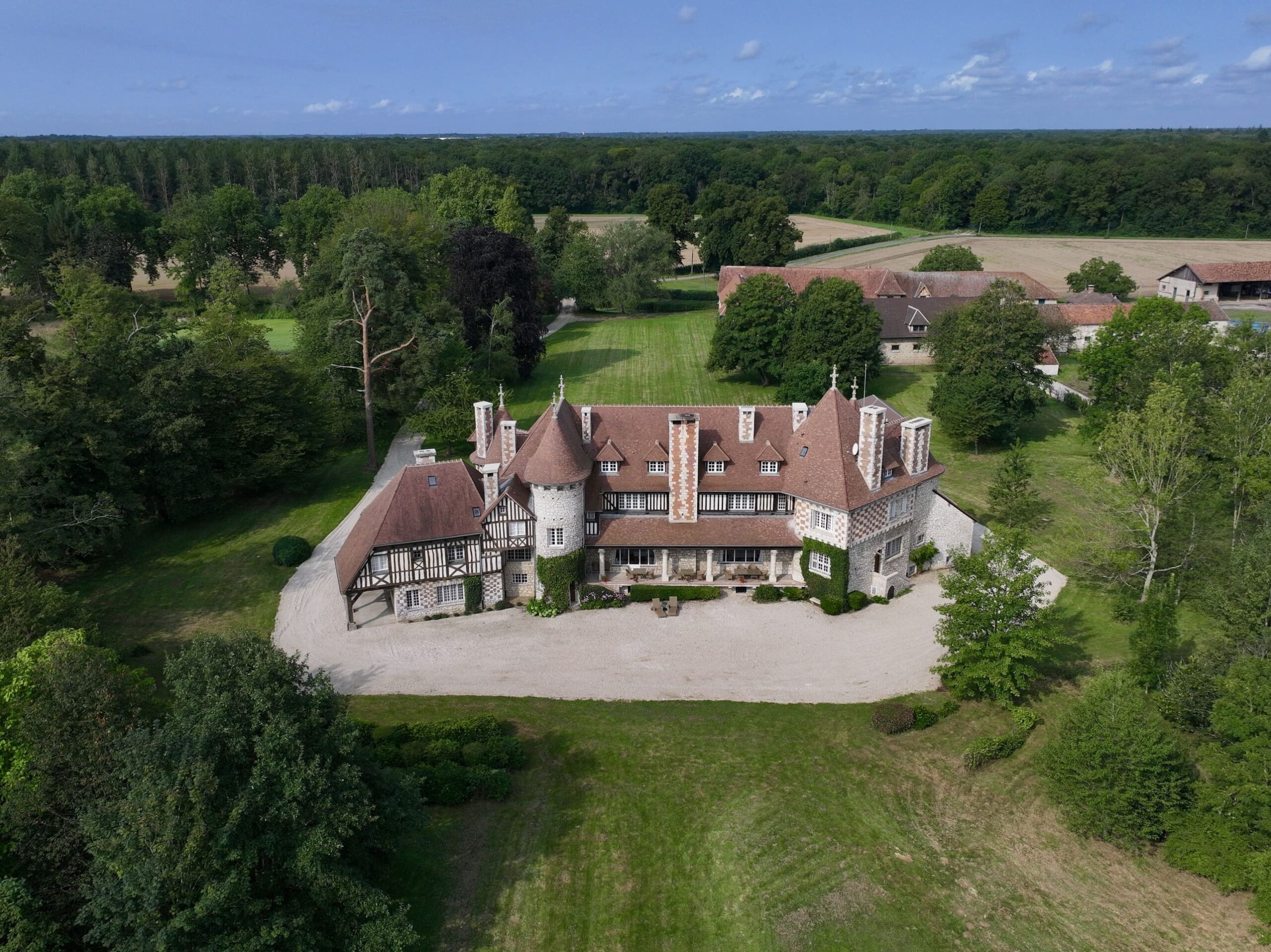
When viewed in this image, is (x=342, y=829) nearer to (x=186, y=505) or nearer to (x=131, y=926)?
(x=131, y=926)

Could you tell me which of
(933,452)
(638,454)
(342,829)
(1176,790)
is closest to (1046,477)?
(933,452)

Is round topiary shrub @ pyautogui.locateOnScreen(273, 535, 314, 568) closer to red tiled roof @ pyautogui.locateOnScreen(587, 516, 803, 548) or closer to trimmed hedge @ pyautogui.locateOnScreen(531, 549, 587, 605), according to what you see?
trimmed hedge @ pyautogui.locateOnScreen(531, 549, 587, 605)

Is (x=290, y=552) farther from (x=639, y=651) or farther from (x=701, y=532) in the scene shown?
(x=701, y=532)

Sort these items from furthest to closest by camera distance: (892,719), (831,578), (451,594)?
(451,594), (831,578), (892,719)

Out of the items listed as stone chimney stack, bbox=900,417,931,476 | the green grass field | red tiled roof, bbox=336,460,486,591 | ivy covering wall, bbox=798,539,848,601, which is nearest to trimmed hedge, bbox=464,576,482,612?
red tiled roof, bbox=336,460,486,591

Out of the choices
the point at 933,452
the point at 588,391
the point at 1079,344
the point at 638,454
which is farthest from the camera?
the point at 1079,344

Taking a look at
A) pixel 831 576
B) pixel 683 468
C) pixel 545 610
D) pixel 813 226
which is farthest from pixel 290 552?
pixel 813 226

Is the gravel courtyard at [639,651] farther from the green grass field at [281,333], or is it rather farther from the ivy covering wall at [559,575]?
the green grass field at [281,333]
